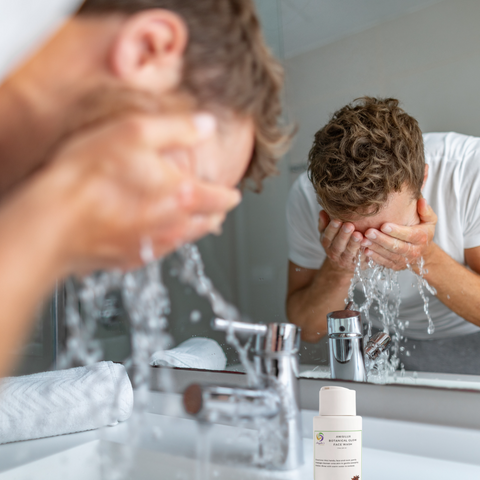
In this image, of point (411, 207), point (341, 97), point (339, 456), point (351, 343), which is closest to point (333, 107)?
point (341, 97)

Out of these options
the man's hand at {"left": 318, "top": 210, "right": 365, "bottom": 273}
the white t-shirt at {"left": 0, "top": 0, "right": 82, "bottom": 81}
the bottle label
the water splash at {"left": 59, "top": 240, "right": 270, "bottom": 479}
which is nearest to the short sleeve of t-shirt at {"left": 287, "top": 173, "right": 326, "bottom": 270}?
the man's hand at {"left": 318, "top": 210, "right": 365, "bottom": 273}

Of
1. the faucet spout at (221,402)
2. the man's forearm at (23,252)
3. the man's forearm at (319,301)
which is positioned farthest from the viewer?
the man's forearm at (319,301)

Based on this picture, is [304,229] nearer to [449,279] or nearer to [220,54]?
[449,279]

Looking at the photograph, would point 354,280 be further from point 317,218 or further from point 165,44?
point 165,44

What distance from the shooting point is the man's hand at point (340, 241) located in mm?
570

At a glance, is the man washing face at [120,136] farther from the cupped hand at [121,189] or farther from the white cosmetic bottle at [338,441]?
the white cosmetic bottle at [338,441]

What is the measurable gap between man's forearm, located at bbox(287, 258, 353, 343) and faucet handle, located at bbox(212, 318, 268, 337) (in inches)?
3.4

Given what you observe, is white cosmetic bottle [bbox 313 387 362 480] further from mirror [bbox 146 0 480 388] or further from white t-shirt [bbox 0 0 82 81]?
white t-shirt [bbox 0 0 82 81]

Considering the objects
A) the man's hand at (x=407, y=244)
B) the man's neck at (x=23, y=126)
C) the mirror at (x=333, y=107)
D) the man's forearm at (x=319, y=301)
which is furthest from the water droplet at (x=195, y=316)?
the man's neck at (x=23, y=126)

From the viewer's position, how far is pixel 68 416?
0.62 m

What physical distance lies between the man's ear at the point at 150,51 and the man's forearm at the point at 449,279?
402 millimetres

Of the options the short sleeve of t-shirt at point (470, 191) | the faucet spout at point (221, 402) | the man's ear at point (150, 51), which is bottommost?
the faucet spout at point (221, 402)

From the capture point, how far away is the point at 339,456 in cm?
45

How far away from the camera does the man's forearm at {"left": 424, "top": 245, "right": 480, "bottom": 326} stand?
56cm
